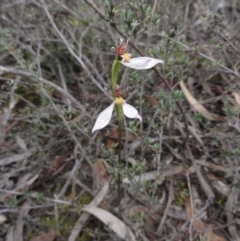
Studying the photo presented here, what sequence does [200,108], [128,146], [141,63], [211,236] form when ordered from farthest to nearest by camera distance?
[200,108]
[128,146]
[211,236]
[141,63]

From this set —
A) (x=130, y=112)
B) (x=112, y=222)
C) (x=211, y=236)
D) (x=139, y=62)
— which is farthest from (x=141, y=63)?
(x=211, y=236)

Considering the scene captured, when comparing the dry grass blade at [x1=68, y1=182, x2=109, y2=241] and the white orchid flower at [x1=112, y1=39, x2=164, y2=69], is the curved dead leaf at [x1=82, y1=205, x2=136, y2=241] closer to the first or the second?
the dry grass blade at [x1=68, y1=182, x2=109, y2=241]

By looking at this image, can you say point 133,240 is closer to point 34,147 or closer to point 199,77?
point 34,147

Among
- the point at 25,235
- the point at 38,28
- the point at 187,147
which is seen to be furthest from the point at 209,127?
the point at 38,28

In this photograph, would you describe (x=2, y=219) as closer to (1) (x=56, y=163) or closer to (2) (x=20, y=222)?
(2) (x=20, y=222)

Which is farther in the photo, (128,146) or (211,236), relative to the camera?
(128,146)

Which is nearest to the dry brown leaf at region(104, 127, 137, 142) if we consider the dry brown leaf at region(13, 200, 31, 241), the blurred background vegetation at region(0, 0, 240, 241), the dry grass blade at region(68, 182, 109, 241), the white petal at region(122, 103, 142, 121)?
the blurred background vegetation at region(0, 0, 240, 241)

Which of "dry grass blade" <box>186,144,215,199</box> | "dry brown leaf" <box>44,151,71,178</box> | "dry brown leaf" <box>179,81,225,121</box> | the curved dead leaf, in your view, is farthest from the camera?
"dry brown leaf" <box>179,81,225,121</box>
